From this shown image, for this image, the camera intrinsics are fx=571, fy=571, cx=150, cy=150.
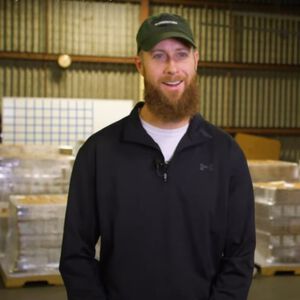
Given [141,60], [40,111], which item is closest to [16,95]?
[40,111]

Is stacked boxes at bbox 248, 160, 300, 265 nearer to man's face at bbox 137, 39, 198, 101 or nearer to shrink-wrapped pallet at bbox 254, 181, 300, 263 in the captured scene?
shrink-wrapped pallet at bbox 254, 181, 300, 263

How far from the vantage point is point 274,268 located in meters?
6.38

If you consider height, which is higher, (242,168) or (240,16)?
(240,16)

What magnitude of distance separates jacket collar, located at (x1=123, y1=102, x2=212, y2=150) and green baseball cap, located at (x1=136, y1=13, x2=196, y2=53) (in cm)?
29

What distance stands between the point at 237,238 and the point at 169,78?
0.68 m

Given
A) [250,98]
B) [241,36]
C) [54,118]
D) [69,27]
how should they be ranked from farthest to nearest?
1. [250,98]
2. [241,36]
3. [69,27]
4. [54,118]

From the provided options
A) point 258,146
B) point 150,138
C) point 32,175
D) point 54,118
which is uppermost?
point 150,138

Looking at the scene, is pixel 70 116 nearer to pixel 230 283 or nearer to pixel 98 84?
pixel 98 84

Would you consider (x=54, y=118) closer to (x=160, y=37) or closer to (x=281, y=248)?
(x=281, y=248)

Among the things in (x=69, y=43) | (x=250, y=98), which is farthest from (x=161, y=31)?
(x=250, y=98)

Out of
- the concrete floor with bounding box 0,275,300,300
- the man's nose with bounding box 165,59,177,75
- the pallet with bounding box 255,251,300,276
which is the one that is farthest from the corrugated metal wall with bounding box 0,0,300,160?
the man's nose with bounding box 165,59,177,75

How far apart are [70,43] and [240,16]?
12.9 feet

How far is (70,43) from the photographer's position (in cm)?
1212

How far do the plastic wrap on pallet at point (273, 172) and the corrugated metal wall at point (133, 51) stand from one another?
4.98m
